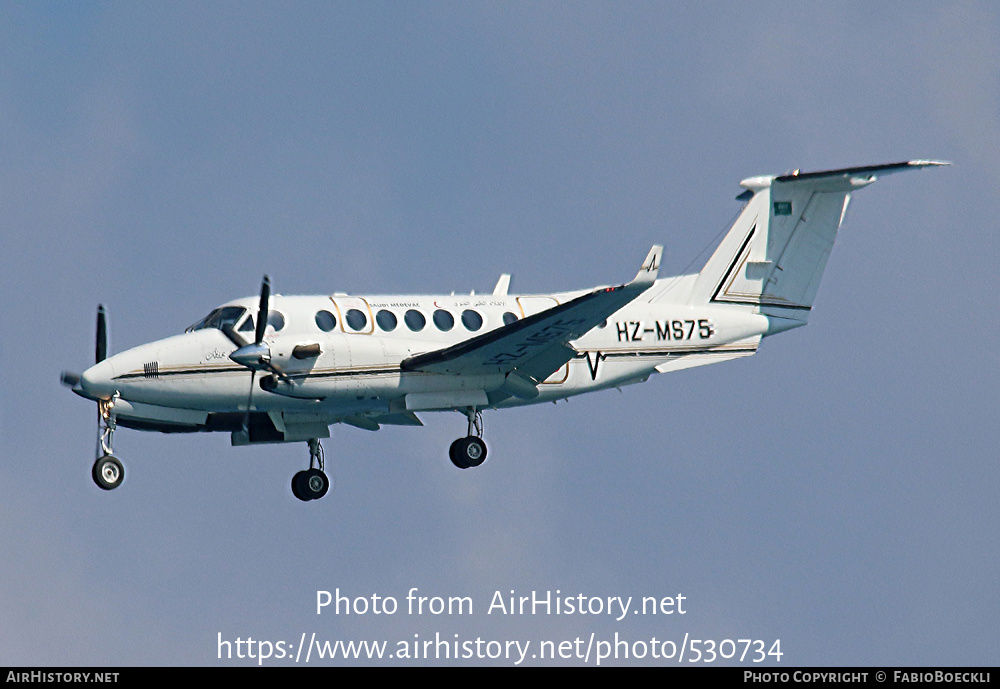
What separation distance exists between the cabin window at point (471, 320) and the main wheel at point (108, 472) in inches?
260

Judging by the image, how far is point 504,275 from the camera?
2962 cm

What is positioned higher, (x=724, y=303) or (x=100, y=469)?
(x=724, y=303)

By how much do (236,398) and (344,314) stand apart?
237 cm

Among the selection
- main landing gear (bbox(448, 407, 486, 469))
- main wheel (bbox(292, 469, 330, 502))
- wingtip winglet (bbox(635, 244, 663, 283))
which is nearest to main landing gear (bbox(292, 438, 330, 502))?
main wheel (bbox(292, 469, 330, 502))

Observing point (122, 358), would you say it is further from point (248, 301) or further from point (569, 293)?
point (569, 293)

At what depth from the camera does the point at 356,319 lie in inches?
1045

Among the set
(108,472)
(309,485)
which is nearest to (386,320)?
(309,485)

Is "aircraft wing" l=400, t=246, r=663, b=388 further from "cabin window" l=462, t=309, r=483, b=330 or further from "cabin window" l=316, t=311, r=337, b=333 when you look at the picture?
"cabin window" l=316, t=311, r=337, b=333

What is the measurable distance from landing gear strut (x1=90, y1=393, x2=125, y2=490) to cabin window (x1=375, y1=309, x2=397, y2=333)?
4.68 m

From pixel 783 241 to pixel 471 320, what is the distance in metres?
7.07

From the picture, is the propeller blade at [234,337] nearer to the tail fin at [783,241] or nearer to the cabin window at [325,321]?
the cabin window at [325,321]

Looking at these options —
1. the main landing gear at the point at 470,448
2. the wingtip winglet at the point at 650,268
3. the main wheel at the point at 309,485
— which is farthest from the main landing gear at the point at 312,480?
the wingtip winglet at the point at 650,268
